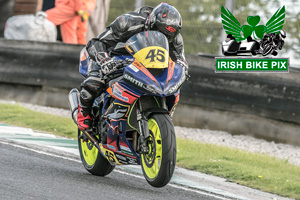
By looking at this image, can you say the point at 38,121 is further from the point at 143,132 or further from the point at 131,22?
the point at 143,132

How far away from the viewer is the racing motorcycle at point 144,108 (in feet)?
20.9

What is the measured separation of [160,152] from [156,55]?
930mm

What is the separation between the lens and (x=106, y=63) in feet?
23.1

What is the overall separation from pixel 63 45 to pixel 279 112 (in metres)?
4.78

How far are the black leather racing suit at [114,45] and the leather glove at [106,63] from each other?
0.11 m

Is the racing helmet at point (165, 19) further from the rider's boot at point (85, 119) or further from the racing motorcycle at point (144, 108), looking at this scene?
the rider's boot at point (85, 119)

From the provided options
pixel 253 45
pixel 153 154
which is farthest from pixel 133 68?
pixel 253 45

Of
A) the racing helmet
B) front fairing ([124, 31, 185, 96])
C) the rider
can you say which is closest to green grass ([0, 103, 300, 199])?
the rider

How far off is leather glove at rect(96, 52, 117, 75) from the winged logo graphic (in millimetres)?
5649

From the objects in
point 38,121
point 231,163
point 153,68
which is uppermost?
point 153,68

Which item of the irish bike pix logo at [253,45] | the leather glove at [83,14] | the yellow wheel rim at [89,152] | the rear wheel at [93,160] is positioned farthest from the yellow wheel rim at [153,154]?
the leather glove at [83,14]

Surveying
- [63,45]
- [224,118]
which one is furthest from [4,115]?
[224,118]

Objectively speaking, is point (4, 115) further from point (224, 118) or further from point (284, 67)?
point (284, 67)

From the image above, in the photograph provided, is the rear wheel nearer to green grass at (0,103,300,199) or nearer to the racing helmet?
green grass at (0,103,300,199)
